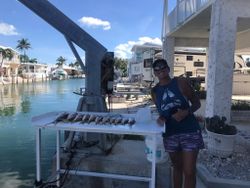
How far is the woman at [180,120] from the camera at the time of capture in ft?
12.0

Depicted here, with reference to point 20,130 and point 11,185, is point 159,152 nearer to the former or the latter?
point 11,185

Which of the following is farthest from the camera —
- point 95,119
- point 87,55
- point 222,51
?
point 222,51

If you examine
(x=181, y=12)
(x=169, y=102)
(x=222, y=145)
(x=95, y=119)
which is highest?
(x=181, y=12)

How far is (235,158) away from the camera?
20.2 feet

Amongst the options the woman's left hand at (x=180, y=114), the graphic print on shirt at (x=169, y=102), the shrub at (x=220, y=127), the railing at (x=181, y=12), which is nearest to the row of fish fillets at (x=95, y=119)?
the graphic print on shirt at (x=169, y=102)

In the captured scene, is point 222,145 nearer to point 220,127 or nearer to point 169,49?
point 220,127

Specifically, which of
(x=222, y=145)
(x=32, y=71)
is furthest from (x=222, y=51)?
(x=32, y=71)

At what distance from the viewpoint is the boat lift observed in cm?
541

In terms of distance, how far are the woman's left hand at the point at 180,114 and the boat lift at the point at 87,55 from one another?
202cm

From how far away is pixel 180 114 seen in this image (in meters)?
3.61

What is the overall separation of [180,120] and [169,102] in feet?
0.73

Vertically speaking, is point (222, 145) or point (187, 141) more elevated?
point (187, 141)

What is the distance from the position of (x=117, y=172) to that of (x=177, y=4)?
9.46m

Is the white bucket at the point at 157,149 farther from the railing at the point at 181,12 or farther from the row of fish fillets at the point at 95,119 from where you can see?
the railing at the point at 181,12
